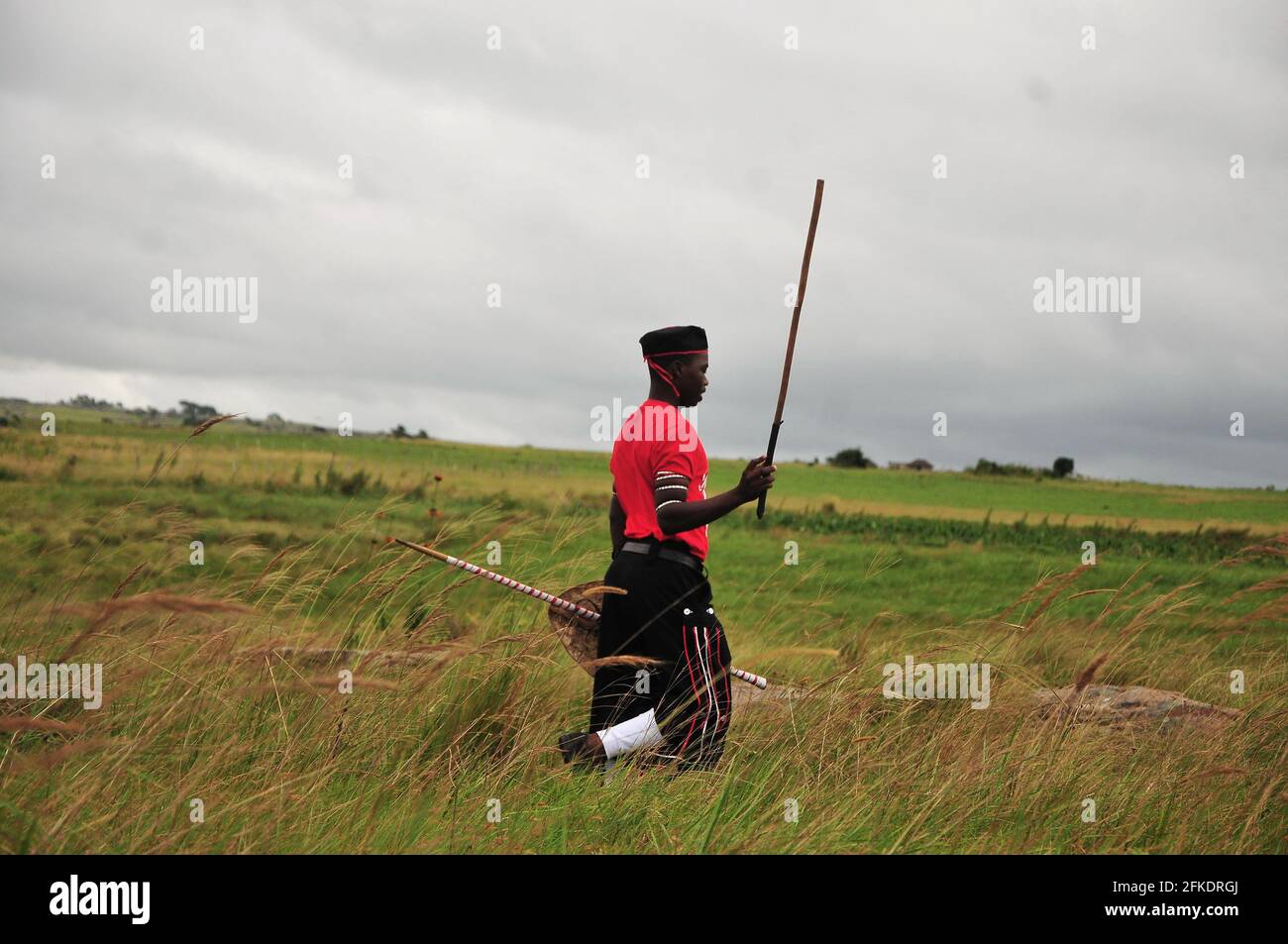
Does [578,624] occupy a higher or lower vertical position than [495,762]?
higher

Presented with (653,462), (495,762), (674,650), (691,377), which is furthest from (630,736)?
(691,377)

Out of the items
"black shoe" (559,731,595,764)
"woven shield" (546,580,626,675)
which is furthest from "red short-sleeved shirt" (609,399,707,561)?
"black shoe" (559,731,595,764)

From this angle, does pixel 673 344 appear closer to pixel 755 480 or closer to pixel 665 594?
pixel 755 480

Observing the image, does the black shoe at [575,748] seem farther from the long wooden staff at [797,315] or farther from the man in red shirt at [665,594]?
the long wooden staff at [797,315]

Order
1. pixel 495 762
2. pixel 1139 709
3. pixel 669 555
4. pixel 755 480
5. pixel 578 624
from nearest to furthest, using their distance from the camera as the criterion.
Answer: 1. pixel 755 480
2. pixel 495 762
3. pixel 669 555
4. pixel 578 624
5. pixel 1139 709

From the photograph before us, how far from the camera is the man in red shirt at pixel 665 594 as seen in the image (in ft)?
14.8

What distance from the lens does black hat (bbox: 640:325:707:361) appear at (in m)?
4.79

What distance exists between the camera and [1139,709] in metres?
6.61

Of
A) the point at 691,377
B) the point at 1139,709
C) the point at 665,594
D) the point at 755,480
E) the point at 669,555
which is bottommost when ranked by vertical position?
the point at 1139,709

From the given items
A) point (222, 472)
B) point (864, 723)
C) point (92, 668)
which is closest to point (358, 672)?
point (92, 668)

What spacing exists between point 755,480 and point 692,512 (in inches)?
11.8

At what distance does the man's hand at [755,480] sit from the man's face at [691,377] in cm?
52

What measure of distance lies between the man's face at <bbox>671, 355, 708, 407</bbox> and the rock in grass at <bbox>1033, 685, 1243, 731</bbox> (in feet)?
8.04

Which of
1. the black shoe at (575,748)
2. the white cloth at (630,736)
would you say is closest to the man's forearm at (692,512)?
the white cloth at (630,736)
